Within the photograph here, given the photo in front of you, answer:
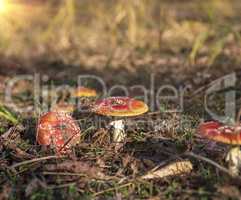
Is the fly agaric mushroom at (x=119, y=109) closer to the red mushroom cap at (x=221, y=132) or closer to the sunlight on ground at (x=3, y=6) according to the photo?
the red mushroom cap at (x=221, y=132)

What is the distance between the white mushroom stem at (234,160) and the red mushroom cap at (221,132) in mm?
137

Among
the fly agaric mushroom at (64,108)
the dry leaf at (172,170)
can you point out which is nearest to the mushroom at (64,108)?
the fly agaric mushroom at (64,108)

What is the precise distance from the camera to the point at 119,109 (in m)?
2.92

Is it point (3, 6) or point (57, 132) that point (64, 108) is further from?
point (3, 6)

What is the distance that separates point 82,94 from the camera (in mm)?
4031

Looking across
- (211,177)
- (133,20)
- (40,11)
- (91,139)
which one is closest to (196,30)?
(133,20)

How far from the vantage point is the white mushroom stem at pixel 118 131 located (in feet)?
10.3

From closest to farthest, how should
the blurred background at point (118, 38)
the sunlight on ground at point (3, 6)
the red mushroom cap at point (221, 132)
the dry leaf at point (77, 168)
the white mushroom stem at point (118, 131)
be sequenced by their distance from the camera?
1. the red mushroom cap at point (221, 132)
2. the dry leaf at point (77, 168)
3. the white mushroom stem at point (118, 131)
4. the blurred background at point (118, 38)
5. the sunlight on ground at point (3, 6)

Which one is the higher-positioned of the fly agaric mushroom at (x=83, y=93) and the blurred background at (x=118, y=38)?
the blurred background at (x=118, y=38)

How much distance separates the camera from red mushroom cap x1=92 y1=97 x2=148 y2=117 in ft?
9.54

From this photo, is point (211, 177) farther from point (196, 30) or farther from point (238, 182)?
point (196, 30)

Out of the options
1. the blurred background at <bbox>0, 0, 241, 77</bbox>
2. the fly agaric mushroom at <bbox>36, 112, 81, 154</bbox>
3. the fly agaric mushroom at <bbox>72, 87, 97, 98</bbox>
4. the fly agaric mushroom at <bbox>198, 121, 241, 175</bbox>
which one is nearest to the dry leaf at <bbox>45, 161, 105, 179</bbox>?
the fly agaric mushroom at <bbox>36, 112, 81, 154</bbox>

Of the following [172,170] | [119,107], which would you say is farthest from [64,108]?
[172,170]

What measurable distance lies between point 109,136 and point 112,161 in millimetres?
294
